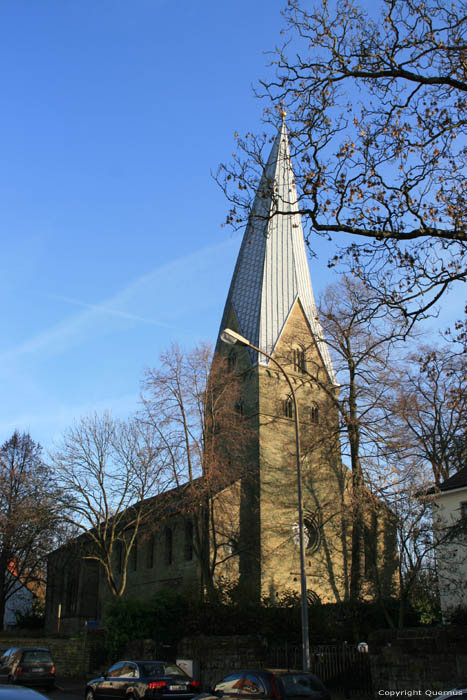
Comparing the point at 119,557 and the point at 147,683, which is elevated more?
the point at 119,557

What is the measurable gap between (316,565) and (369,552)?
28.4ft

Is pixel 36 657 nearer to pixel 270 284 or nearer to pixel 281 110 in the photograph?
pixel 281 110

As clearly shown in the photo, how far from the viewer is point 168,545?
3922cm

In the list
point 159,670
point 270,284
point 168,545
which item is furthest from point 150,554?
point 159,670

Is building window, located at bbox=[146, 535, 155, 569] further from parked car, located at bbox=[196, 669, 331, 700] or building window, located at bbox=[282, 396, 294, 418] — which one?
parked car, located at bbox=[196, 669, 331, 700]

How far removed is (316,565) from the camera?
34.9 metres

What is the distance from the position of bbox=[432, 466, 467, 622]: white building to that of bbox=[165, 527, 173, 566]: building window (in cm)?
1766

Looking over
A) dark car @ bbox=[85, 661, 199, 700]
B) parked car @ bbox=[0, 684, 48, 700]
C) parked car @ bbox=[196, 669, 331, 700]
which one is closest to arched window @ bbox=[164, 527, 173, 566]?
dark car @ bbox=[85, 661, 199, 700]

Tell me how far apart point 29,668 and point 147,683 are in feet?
26.2

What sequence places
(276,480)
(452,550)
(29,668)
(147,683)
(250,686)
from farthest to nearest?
(276,480), (452,550), (29,668), (147,683), (250,686)

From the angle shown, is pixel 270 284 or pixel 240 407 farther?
pixel 270 284

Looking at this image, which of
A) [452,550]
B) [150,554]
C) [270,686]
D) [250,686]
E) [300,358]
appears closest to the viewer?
[270,686]

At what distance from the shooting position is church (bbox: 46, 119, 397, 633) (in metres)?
30.6

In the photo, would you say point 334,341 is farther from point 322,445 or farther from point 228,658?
point 228,658
